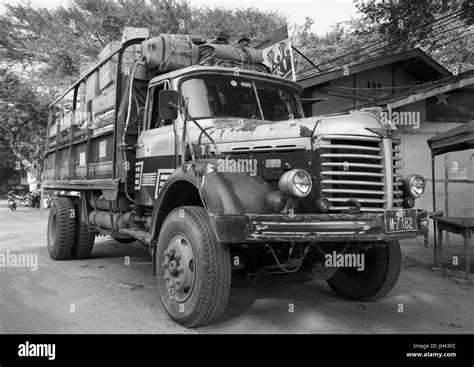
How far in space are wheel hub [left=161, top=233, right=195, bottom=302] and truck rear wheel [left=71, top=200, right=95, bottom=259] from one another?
3895 mm

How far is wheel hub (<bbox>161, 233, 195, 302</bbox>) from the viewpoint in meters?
4.38

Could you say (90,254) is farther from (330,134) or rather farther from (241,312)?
(330,134)

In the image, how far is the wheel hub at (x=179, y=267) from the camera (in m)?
4.38

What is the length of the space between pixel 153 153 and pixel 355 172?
8.55ft

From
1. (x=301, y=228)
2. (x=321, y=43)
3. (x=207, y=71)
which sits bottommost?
(x=301, y=228)

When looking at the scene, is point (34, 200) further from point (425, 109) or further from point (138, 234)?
point (138, 234)

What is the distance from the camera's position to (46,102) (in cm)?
2516

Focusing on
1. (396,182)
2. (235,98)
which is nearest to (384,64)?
(235,98)

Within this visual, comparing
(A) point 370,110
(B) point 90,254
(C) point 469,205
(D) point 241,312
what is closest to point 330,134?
(A) point 370,110

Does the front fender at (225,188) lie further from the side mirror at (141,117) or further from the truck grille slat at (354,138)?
the side mirror at (141,117)

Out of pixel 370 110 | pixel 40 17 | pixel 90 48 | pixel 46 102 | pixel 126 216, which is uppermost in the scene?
pixel 40 17

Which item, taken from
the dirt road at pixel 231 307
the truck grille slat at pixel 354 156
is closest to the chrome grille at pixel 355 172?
the truck grille slat at pixel 354 156

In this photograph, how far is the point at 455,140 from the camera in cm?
718
